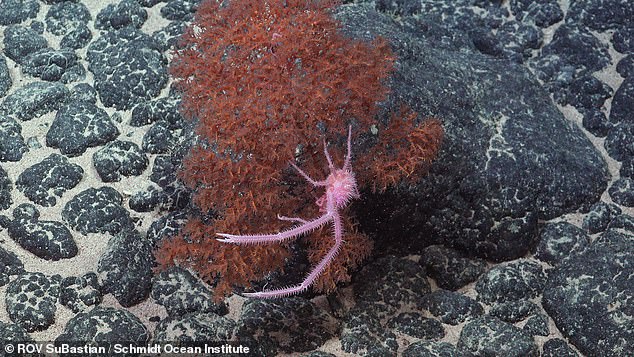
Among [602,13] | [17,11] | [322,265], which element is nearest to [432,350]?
[322,265]

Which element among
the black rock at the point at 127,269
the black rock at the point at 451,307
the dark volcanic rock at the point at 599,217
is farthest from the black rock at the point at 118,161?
the dark volcanic rock at the point at 599,217

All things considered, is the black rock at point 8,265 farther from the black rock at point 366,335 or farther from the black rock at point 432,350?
the black rock at point 432,350

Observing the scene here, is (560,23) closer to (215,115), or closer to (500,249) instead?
(500,249)

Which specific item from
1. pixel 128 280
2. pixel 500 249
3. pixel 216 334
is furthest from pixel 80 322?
pixel 500 249

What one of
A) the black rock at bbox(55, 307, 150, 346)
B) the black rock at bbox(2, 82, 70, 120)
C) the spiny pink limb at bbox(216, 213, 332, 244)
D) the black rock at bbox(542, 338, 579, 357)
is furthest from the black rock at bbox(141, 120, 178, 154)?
the black rock at bbox(542, 338, 579, 357)

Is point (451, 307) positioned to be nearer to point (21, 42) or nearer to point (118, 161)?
point (118, 161)

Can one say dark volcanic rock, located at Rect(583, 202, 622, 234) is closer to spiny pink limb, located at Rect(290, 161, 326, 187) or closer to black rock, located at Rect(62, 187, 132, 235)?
spiny pink limb, located at Rect(290, 161, 326, 187)
